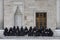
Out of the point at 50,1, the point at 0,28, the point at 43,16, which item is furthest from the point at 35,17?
the point at 0,28

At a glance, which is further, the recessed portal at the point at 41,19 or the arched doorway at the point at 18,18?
the recessed portal at the point at 41,19

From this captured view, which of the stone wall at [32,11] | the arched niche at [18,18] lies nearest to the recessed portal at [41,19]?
the stone wall at [32,11]

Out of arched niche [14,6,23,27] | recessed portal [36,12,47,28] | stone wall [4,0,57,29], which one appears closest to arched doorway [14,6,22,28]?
arched niche [14,6,23,27]

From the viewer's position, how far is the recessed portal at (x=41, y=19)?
2116cm

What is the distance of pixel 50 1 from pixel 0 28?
244 inches

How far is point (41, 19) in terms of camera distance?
21422 millimetres

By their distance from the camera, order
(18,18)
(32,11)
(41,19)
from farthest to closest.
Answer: (41,19), (32,11), (18,18)

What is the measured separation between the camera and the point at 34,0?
20.7 m

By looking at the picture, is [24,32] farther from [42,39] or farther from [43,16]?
[43,16]

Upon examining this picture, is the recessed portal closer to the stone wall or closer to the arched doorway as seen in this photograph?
the stone wall

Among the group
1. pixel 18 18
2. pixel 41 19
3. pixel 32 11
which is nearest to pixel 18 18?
pixel 18 18

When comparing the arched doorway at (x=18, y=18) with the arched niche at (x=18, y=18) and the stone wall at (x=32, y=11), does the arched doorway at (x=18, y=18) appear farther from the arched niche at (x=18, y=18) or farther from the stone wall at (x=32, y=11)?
the stone wall at (x=32, y=11)

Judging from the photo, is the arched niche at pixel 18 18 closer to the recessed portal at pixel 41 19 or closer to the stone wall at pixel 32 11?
the stone wall at pixel 32 11

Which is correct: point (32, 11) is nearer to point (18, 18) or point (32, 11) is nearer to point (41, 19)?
point (41, 19)
